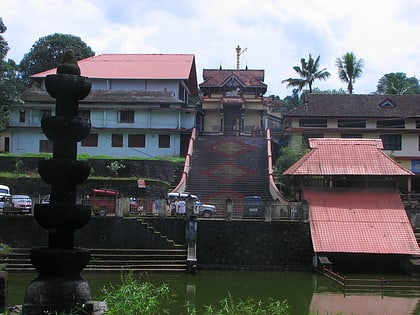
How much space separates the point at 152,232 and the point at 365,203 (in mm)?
10910

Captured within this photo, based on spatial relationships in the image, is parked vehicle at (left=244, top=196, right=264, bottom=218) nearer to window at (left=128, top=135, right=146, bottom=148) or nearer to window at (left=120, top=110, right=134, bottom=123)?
window at (left=128, top=135, right=146, bottom=148)

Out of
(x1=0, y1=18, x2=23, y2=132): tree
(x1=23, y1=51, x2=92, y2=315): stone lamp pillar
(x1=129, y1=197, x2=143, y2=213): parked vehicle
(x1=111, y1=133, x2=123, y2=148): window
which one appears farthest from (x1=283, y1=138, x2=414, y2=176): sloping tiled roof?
(x1=0, y1=18, x2=23, y2=132): tree

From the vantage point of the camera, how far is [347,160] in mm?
30953

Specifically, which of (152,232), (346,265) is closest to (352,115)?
(346,265)

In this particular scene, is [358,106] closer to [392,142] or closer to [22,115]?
[392,142]

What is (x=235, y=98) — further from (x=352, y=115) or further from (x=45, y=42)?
(x=45, y=42)

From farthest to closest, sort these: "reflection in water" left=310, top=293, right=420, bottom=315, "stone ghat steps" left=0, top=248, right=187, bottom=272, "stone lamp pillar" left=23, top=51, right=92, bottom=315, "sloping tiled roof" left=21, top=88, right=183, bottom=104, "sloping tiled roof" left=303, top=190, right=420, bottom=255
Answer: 1. "sloping tiled roof" left=21, top=88, right=183, bottom=104
2. "sloping tiled roof" left=303, top=190, right=420, bottom=255
3. "stone ghat steps" left=0, top=248, right=187, bottom=272
4. "reflection in water" left=310, top=293, right=420, bottom=315
5. "stone lamp pillar" left=23, top=51, right=92, bottom=315

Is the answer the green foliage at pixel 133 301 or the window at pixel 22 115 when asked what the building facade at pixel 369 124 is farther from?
the green foliage at pixel 133 301

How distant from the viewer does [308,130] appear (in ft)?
146

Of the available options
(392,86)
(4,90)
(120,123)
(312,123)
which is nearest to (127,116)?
(120,123)

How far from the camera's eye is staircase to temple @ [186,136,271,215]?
35719 millimetres

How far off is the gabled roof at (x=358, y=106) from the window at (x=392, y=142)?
1.64 m

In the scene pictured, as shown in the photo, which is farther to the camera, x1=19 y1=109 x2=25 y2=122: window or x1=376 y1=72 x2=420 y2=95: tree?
x1=376 y1=72 x2=420 y2=95: tree

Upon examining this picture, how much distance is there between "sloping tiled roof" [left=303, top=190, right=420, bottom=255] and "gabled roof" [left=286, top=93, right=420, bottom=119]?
15833 mm
